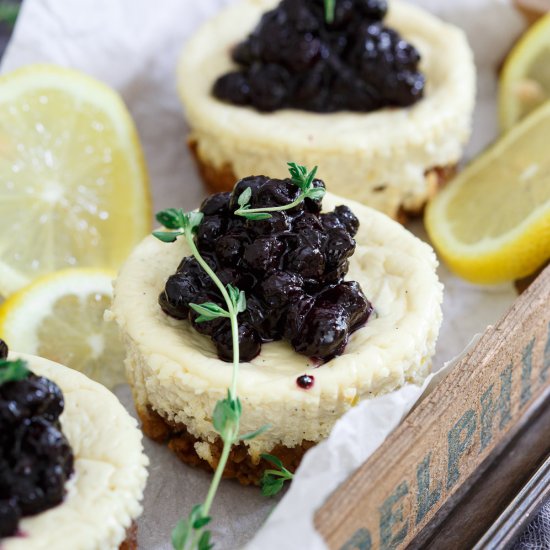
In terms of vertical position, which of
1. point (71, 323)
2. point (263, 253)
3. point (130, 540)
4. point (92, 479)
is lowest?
point (71, 323)

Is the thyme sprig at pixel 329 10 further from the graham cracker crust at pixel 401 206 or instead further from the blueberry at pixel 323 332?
the blueberry at pixel 323 332

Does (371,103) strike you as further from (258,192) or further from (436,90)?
(258,192)

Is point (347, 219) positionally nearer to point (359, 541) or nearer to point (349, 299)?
point (349, 299)

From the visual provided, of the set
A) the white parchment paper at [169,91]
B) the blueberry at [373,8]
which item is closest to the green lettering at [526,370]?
the white parchment paper at [169,91]

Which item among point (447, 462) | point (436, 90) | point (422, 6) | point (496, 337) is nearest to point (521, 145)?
point (436, 90)

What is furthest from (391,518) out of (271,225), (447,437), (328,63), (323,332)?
(328,63)

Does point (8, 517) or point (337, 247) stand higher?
point (337, 247)
